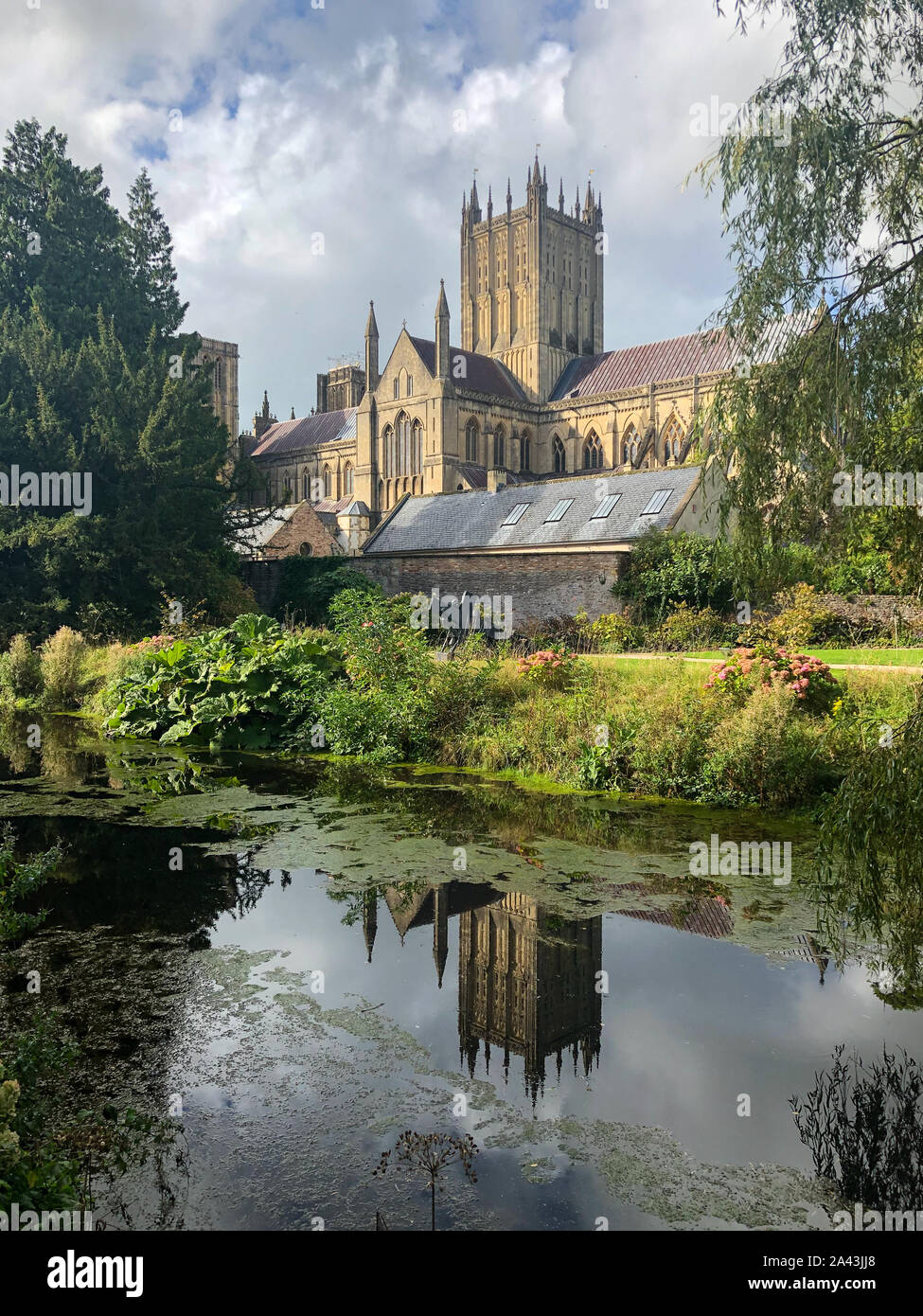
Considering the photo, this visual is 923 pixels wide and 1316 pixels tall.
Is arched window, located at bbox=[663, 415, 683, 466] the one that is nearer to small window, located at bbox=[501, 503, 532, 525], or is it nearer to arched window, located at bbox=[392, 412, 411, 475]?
arched window, located at bbox=[392, 412, 411, 475]

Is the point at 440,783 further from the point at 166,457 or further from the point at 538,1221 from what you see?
the point at 166,457

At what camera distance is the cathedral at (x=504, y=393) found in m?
55.7

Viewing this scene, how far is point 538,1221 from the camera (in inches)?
142

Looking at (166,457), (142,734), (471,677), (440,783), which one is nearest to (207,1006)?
(440,783)

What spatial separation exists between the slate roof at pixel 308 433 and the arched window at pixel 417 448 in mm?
8978

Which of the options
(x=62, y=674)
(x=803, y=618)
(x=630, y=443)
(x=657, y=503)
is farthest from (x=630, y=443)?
(x=62, y=674)

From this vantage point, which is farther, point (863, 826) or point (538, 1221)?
point (863, 826)

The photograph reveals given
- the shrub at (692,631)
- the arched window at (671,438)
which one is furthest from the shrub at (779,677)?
the arched window at (671,438)

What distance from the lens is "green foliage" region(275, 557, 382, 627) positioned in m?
27.9

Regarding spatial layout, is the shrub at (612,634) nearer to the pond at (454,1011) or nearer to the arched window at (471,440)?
the pond at (454,1011)

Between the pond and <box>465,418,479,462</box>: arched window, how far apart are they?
5008cm

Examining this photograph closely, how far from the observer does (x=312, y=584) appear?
28.5 m

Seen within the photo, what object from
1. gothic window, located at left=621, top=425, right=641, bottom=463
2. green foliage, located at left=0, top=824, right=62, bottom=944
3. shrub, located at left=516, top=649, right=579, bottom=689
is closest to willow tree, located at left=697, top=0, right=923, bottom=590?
green foliage, located at left=0, top=824, right=62, bottom=944
